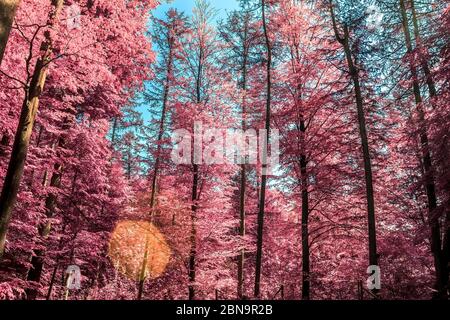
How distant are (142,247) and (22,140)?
8.89 metres

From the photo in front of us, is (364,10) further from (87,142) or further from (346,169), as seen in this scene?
(87,142)

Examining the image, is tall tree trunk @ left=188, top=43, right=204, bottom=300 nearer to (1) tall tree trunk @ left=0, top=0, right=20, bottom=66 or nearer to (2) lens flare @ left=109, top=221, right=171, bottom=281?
(2) lens flare @ left=109, top=221, right=171, bottom=281

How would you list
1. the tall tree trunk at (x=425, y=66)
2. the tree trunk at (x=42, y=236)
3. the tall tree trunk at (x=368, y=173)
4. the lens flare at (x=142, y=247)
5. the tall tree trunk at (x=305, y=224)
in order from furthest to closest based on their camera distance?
1. the lens flare at (x=142, y=247)
2. the tree trunk at (x=42, y=236)
3. the tall tree trunk at (x=305, y=224)
4. the tall tree trunk at (x=425, y=66)
5. the tall tree trunk at (x=368, y=173)

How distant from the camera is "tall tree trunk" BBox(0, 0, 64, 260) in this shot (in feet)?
22.2

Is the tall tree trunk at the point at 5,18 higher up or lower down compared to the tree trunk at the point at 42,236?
higher up

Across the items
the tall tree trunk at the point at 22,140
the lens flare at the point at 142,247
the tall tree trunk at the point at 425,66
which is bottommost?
the lens flare at the point at 142,247

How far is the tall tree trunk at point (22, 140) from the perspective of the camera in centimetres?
677

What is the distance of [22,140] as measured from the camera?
7.10 m

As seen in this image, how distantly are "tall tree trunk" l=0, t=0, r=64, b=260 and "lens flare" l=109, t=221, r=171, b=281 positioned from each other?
6844 millimetres

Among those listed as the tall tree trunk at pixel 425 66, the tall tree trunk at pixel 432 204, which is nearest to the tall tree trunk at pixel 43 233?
the tall tree trunk at pixel 432 204

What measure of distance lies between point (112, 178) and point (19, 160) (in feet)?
50.0

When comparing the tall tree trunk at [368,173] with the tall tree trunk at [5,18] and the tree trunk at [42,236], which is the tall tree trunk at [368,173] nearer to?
the tall tree trunk at [5,18]

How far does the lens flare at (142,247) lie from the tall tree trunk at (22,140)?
684 cm

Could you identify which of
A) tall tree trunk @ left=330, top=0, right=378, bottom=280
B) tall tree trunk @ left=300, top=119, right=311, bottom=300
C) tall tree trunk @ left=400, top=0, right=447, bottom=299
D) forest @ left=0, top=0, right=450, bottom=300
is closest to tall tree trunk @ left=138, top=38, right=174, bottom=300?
forest @ left=0, top=0, right=450, bottom=300
